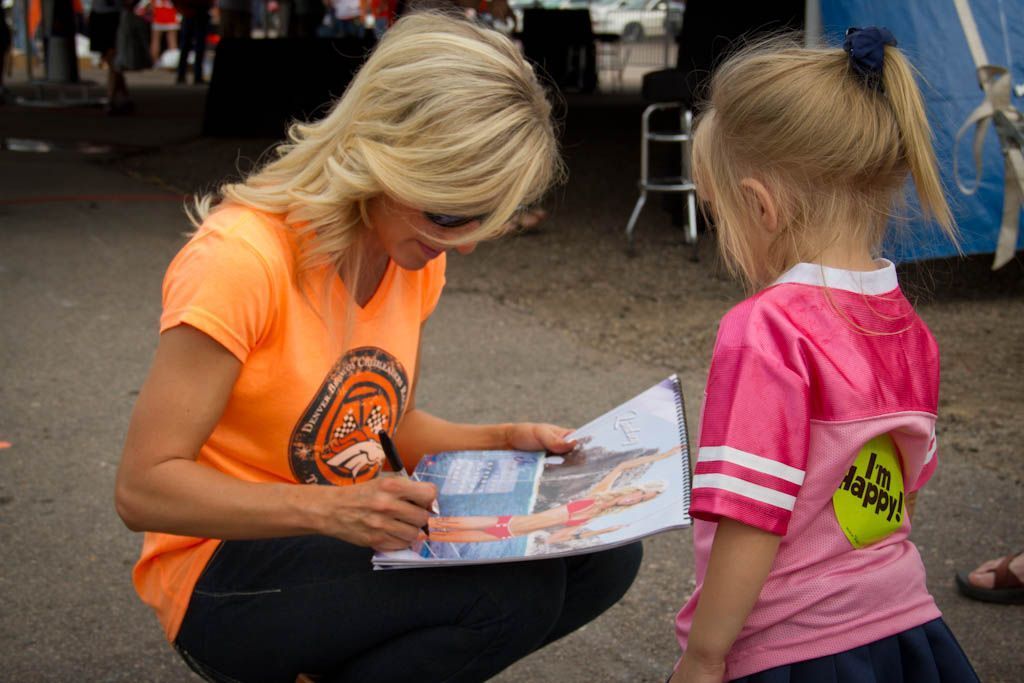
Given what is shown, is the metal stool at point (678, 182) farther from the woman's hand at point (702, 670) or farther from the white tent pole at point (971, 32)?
the woman's hand at point (702, 670)

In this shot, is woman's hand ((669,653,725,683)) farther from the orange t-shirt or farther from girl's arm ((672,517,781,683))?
the orange t-shirt

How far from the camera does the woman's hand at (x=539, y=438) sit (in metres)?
2.25

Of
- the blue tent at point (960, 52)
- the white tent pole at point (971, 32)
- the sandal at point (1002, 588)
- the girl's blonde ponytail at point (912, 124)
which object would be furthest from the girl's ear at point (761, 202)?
the white tent pole at point (971, 32)

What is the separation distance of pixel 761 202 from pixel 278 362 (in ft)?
2.79

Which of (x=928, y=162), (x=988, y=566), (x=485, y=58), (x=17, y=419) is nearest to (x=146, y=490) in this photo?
(x=485, y=58)

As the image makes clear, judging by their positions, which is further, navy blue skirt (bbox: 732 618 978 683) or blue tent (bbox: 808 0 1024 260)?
blue tent (bbox: 808 0 1024 260)

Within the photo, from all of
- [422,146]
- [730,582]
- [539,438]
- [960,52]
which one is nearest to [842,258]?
[730,582]

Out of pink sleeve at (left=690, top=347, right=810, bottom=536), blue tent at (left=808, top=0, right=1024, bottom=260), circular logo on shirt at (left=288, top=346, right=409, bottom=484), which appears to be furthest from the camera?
blue tent at (left=808, top=0, right=1024, bottom=260)

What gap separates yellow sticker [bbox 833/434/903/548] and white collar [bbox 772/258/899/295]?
0.70ft

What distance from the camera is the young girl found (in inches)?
60.4

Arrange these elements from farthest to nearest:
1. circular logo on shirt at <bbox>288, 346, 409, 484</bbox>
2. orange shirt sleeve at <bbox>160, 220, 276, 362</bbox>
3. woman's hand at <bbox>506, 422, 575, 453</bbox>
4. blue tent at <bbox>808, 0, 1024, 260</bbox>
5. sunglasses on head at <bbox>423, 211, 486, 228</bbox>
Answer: blue tent at <bbox>808, 0, 1024, 260</bbox>, woman's hand at <bbox>506, 422, 575, 453</bbox>, circular logo on shirt at <bbox>288, 346, 409, 484</bbox>, sunglasses on head at <bbox>423, 211, 486, 228</bbox>, orange shirt sleeve at <bbox>160, 220, 276, 362</bbox>

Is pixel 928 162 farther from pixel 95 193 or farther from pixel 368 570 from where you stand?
pixel 95 193

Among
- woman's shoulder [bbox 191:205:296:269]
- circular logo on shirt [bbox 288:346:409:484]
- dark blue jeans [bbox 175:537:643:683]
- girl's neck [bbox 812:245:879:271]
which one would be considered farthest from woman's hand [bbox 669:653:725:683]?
woman's shoulder [bbox 191:205:296:269]

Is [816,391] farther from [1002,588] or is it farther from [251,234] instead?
[1002,588]
